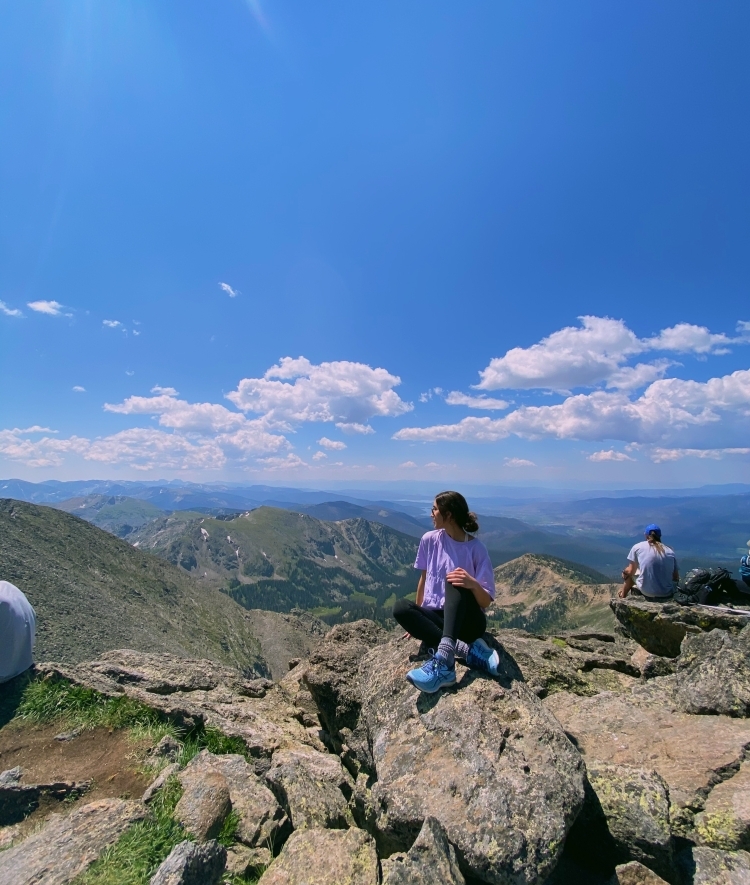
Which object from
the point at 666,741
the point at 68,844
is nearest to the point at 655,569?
the point at 666,741

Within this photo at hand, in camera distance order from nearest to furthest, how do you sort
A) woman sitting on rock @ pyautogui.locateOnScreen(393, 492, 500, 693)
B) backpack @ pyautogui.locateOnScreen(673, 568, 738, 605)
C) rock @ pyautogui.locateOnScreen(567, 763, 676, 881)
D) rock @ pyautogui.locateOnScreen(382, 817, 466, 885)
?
rock @ pyautogui.locateOnScreen(382, 817, 466, 885) → rock @ pyautogui.locateOnScreen(567, 763, 676, 881) → woman sitting on rock @ pyautogui.locateOnScreen(393, 492, 500, 693) → backpack @ pyautogui.locateOnScreen(673, 568, 738, 605)

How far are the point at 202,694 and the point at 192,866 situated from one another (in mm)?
9512

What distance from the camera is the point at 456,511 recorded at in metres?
9.88

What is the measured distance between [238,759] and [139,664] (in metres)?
8.57

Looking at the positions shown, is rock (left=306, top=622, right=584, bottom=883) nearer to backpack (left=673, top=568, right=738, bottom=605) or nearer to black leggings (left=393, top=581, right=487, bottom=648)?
black leggings (left=393, top=581, right=487, bottom=648)

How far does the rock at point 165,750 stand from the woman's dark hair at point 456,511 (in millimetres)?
7868

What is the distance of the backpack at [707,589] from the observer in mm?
15930

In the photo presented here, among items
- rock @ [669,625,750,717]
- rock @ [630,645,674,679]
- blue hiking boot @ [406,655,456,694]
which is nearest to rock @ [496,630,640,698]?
rock @ [630,645,674,679]

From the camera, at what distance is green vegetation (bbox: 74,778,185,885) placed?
5.52 m

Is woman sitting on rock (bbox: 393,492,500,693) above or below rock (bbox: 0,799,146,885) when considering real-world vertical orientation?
above

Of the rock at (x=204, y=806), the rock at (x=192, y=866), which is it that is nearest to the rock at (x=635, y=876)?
the rock at (x=192, y=866)

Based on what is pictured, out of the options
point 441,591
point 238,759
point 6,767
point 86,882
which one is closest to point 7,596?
point 6,767

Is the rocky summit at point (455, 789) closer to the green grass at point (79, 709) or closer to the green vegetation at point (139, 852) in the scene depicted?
the green vegetation at point (139, 852)

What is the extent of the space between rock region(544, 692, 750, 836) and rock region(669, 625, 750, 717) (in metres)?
0.41
